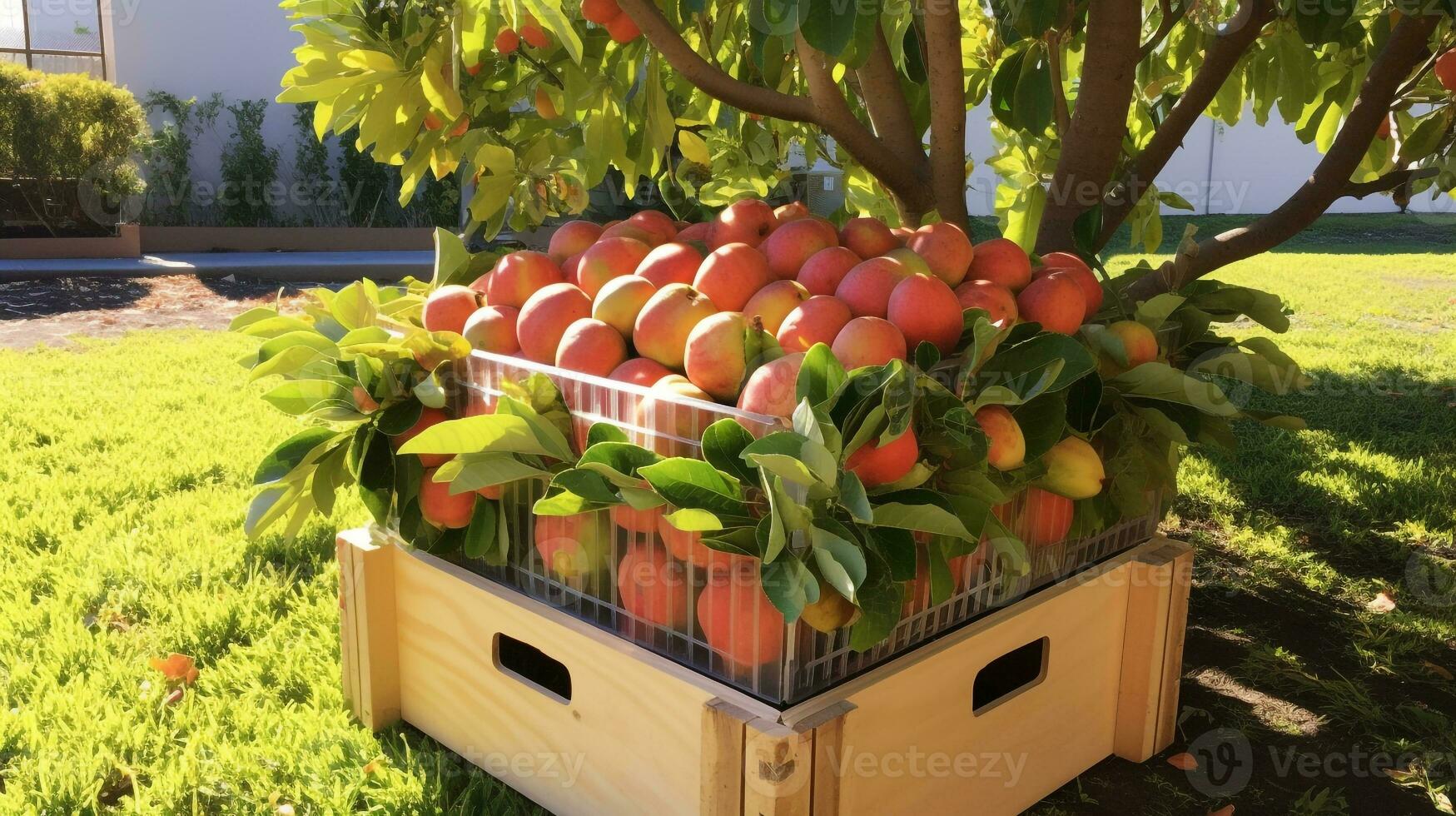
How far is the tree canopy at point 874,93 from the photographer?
6.07ft

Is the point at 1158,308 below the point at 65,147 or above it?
below

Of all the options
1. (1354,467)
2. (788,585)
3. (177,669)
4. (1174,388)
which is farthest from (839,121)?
(1354,467)

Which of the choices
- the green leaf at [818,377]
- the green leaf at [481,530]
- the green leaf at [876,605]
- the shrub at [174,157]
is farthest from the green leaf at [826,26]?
the shrub at [174,157]

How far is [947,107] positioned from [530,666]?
4.32 feet

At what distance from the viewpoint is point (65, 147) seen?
921cm

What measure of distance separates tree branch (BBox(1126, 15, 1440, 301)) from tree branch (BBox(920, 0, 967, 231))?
1.59 feet

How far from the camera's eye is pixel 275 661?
2.13m

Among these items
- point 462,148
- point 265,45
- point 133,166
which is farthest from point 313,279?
point 462,148

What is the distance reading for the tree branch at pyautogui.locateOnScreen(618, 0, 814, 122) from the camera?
1885 millimetres

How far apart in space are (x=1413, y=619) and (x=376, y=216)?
1081 cm

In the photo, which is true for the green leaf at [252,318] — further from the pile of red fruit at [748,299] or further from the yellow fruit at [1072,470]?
the yellow fruit at [1072,470]

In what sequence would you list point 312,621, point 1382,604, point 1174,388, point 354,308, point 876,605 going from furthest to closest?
point 1382,604 → point 312,621 → point 354,308 → point 1174,388 → point 876,605

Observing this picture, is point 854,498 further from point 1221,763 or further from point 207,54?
point 207,54

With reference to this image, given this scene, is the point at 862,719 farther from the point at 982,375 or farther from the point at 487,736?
the point at 487,736
